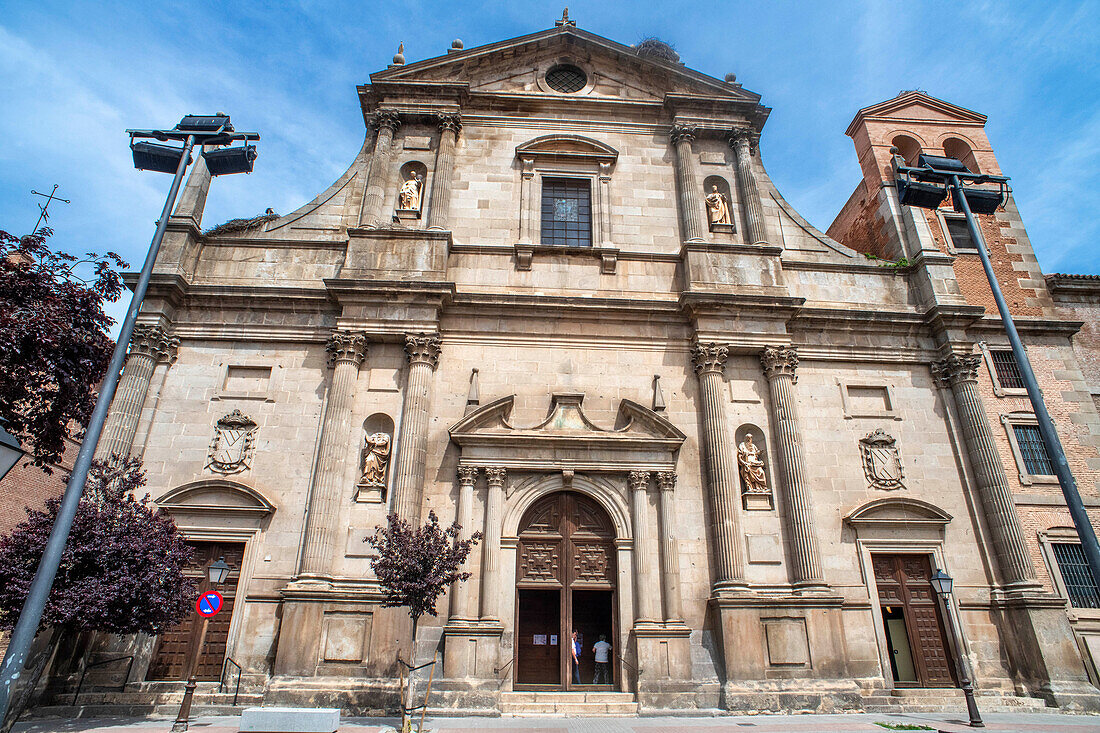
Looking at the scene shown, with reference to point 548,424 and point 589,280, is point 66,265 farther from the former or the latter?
point 589,280

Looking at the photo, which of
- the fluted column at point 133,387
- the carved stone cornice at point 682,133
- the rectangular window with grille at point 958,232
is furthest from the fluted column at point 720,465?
the fluted column at point 133,387

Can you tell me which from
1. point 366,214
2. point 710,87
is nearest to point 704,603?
point 366,214

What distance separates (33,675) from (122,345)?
8202 millimetres

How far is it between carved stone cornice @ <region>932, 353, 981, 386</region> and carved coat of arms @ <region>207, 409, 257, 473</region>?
59.6ft

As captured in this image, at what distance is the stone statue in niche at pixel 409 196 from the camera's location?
60.5 ft

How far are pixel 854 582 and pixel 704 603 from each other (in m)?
3.78

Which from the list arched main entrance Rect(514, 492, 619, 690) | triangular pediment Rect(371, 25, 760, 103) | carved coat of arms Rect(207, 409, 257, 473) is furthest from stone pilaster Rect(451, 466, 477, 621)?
triangular pediment Rect(371, 25, 760, 103)

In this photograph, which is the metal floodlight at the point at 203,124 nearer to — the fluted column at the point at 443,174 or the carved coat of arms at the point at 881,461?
the fluted column at the point at 443,174

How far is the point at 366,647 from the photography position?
525 inches

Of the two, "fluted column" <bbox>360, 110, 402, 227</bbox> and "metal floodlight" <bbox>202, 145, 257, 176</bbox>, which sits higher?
"fluted column" <bbox>360, 110, 402, 227</bbox>

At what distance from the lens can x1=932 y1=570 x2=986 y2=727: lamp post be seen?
11633 millimetres

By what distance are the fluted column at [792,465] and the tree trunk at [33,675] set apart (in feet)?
50.5

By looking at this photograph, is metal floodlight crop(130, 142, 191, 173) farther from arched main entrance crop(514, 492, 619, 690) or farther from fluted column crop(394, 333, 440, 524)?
arched main entrance crop(514, 492, 619, 690)

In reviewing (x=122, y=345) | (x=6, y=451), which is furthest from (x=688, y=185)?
(x=6, y=451)
